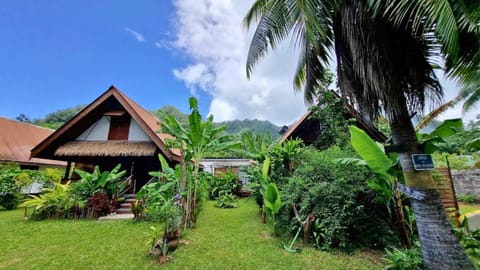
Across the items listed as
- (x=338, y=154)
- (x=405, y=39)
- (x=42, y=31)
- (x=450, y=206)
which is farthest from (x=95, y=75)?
(x=450, y=206)

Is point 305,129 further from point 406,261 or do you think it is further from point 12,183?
point 12,183

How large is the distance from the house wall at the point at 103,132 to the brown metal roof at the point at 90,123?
0.76 feet

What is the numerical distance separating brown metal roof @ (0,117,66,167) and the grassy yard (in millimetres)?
7994

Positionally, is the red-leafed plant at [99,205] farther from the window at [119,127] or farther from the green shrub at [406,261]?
the green shrub at [406,261]

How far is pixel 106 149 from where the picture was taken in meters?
8.56

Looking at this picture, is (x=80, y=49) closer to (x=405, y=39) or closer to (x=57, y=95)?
(x=57, y=95)

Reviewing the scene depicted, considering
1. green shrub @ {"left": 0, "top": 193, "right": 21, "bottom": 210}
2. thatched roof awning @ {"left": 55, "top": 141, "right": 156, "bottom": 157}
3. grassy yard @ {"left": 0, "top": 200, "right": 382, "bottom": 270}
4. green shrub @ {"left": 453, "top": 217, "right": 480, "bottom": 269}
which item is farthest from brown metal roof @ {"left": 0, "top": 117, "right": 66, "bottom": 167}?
green shrub @ {"left": 453, "top": 217, "right": 480, "bottom": 269}

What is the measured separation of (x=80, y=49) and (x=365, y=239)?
13356mm

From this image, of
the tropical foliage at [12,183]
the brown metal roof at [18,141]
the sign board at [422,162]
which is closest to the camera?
the sign board at [422,162]

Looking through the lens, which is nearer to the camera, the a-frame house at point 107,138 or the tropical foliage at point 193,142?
the tropical foliage at point 193,142

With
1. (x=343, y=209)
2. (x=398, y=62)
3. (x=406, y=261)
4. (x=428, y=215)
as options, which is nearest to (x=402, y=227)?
(x=406, y=261)

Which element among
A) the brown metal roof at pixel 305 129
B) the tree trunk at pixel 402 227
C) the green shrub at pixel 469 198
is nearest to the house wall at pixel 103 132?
the brown metal roof at pixel 305 129

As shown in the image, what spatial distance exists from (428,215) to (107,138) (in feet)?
35.3

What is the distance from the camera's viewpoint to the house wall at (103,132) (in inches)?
360
